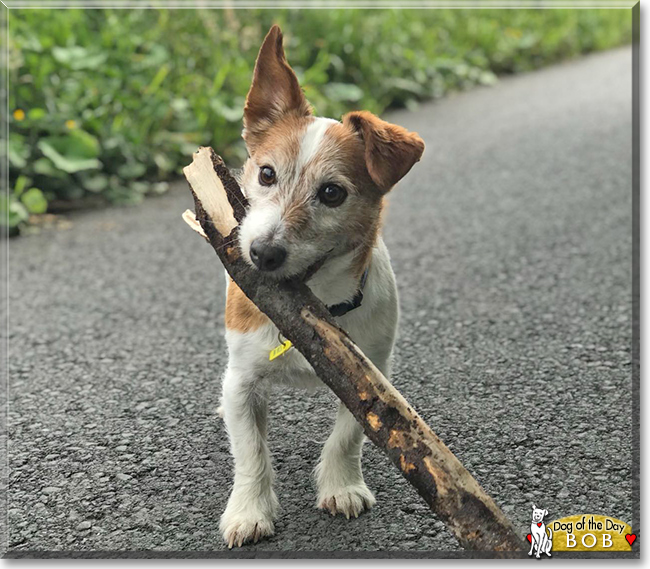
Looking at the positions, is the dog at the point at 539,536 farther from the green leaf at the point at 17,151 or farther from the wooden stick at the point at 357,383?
the green leaf at the point at 17,151

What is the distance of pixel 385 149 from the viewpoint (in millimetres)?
2848

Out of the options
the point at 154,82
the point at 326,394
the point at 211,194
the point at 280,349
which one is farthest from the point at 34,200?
the point at 280,349

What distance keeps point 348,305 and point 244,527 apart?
81cm

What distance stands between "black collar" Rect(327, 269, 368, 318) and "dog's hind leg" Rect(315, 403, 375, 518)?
34 cm

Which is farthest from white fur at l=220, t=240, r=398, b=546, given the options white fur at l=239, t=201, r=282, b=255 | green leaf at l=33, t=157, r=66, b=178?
green leaf at l=33, t=157, r=66, b=178

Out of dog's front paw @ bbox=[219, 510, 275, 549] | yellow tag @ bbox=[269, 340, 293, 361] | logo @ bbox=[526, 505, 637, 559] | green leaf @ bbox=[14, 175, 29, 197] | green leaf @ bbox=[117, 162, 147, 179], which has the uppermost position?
yellow tag @ bbox=[269, 340, 293, 361]

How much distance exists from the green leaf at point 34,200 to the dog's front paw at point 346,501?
4.24 m

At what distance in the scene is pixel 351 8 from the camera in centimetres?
1045

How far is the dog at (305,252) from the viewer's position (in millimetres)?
2764

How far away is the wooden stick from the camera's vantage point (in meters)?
2.37

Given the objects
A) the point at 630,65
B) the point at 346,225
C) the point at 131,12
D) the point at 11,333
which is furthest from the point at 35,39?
the point at 630,65

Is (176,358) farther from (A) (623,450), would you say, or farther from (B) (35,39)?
(B) (35,39)

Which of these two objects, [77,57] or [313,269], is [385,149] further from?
[77,57]

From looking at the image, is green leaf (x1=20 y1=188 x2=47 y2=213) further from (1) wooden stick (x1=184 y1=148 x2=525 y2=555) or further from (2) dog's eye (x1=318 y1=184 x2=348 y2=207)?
(2) dog's eye (x1=318 y1=184 x2=348 y2=207)
